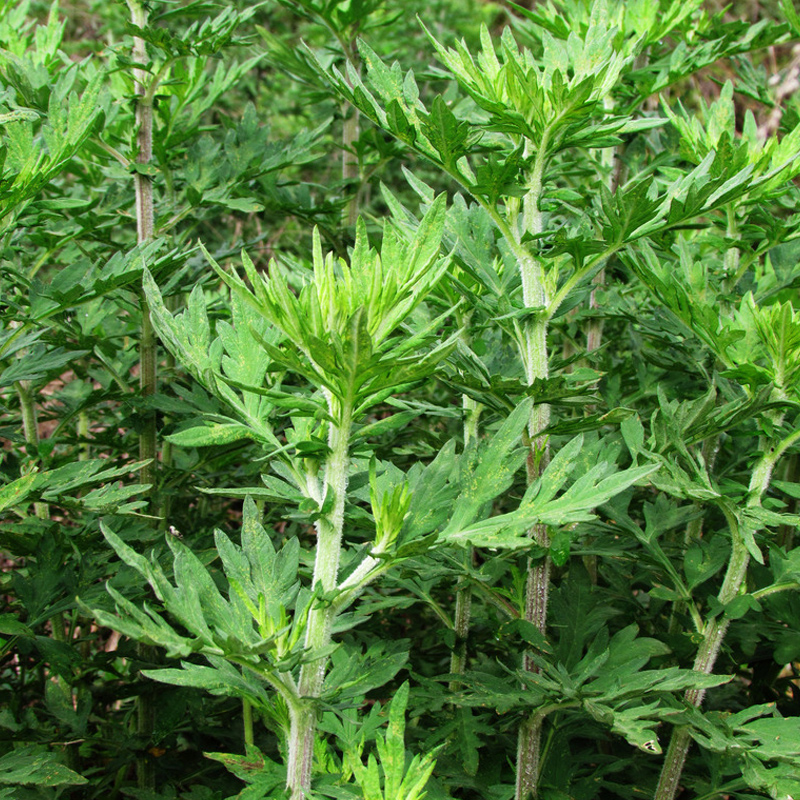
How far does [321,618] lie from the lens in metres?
1.11

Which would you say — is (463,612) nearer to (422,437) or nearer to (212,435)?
(422,437)

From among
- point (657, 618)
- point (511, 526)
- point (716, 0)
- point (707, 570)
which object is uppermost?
point (716, 0)

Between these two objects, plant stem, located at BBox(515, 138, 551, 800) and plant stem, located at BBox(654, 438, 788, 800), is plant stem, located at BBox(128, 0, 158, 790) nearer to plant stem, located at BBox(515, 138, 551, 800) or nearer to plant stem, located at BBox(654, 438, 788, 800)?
plant stem, located at BBox(515, 138, 551, 800)

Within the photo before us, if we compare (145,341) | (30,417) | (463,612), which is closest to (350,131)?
(145,341)

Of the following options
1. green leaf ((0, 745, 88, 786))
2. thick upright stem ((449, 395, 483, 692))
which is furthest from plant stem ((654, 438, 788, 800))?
green leaf ((0, 745, 88, 786))

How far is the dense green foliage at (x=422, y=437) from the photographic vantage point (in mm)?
1070

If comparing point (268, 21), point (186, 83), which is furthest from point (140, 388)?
point (268, 21)

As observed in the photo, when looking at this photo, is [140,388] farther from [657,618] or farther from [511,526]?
[657,618]

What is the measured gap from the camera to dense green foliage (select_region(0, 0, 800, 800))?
107 cm

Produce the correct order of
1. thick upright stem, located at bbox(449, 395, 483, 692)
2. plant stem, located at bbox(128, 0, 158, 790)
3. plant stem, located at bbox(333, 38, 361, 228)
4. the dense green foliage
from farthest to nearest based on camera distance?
plant stem, located at bbox(333, 38, 361, 228), plant stem, located at bbox(128, 0, 158, 790), thick upright stem, located at bbox(449, 395, 483, 692), the dense green foliage

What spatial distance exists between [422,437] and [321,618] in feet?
2.67

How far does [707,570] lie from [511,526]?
0.60m

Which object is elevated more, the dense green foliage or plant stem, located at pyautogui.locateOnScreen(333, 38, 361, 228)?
plant stem, located at pyautogui.locateOnScreen(333, 38, 361, 228)

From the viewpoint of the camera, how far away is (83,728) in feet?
5.45
